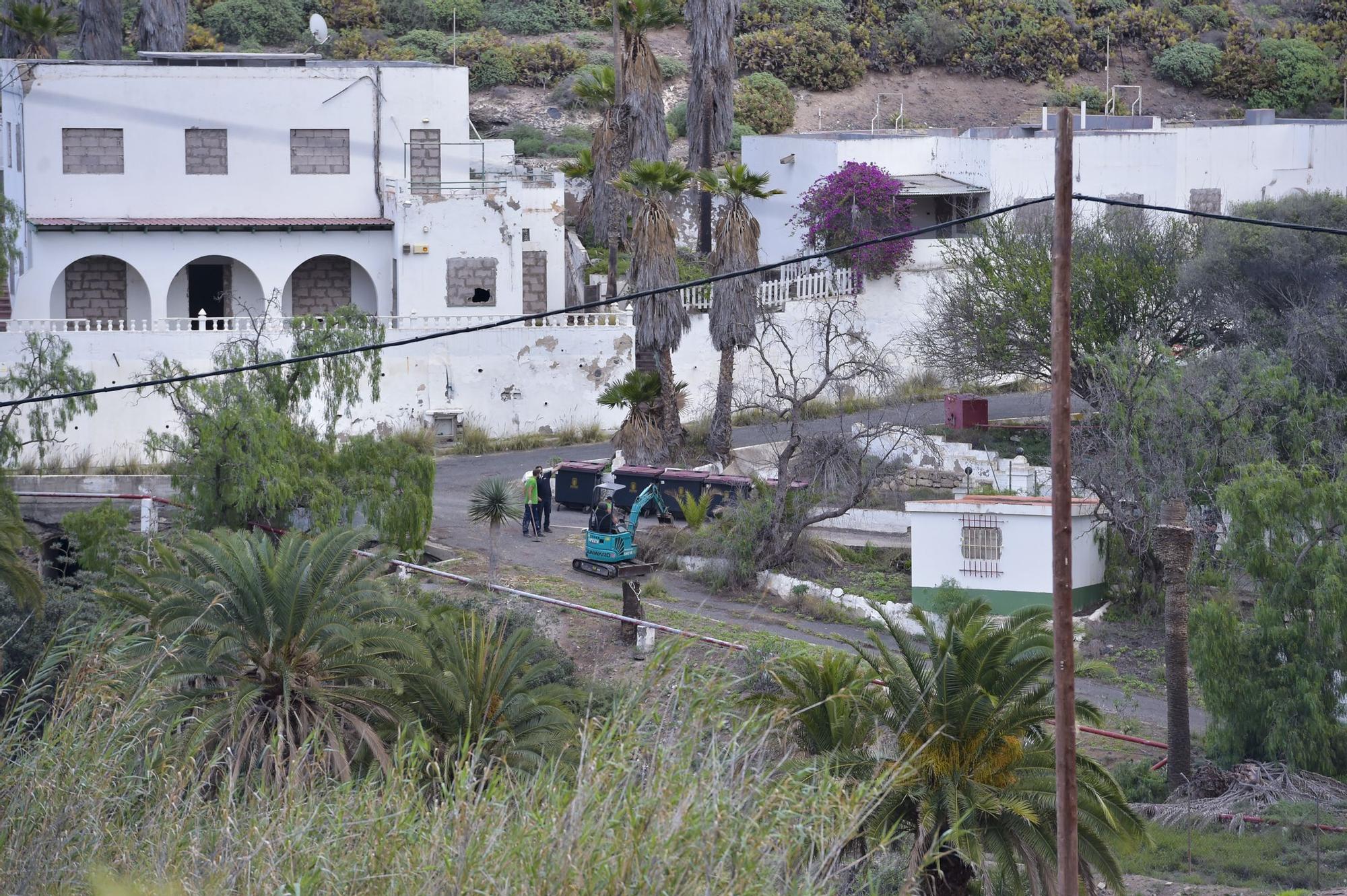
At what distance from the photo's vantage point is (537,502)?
93.9ft

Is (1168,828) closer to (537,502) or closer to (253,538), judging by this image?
(253,538)

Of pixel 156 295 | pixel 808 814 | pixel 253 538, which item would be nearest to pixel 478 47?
pixel 156 295

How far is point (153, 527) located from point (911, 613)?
53.2ft

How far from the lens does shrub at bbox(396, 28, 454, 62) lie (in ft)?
201

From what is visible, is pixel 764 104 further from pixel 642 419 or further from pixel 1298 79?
pixel 642 419

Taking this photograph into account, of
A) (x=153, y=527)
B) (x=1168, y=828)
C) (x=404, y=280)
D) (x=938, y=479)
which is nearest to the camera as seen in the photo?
(x=1168, y=828)

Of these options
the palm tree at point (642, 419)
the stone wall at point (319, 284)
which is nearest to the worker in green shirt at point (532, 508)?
the palm tree at point (642, 419)

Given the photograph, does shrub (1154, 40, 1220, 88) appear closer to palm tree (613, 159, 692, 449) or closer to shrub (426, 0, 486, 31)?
shrub (426, 0, 486, 31)

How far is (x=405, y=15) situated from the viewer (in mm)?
65750

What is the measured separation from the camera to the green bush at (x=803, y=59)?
205 ft

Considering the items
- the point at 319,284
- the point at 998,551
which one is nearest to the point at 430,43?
the point at 319,284

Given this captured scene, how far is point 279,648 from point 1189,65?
58.7 meters

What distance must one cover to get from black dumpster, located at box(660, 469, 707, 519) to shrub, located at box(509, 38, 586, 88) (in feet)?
118

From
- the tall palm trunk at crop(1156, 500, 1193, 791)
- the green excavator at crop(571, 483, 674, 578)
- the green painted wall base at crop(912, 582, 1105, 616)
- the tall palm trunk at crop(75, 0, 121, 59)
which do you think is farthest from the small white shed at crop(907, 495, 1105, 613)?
the tall palm trunk at crop(75, 0, 121, 59)
